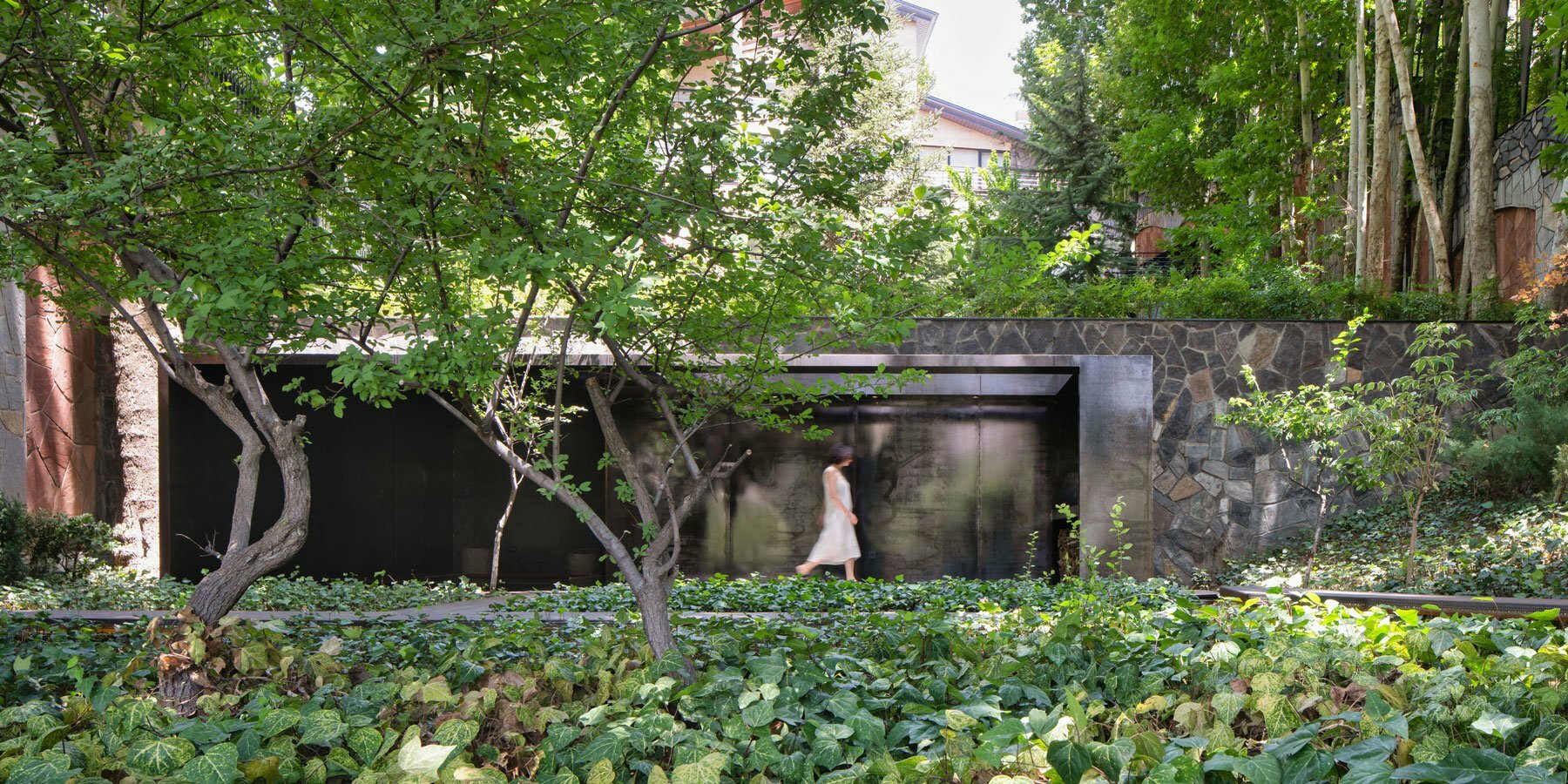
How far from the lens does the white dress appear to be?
34.6ft

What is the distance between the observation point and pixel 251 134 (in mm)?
3795

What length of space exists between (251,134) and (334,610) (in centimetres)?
493

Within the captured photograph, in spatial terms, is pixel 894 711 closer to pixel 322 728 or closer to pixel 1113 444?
pixel 322 728

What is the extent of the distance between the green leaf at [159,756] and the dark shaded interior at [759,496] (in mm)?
8063

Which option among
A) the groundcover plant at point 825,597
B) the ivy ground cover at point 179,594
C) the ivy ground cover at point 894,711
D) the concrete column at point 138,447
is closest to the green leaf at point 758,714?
the ivy ground cover at point 894,711

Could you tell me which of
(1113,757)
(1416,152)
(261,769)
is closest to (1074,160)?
(1416,152)

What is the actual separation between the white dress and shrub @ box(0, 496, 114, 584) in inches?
267

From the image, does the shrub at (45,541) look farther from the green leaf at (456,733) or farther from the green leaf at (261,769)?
the green leaf at (456,733)

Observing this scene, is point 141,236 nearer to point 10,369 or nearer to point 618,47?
point 618,47

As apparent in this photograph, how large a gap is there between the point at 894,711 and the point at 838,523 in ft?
23.9

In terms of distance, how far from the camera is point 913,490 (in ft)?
35.4

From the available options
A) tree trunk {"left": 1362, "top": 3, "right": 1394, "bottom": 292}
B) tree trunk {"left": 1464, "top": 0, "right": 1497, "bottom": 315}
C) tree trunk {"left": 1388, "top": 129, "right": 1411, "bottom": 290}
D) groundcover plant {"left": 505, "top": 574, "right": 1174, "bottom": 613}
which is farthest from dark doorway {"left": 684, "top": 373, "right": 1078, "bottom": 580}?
tree trunk {"left": 1388, "top": 129, "right": 1411, "bottom": 290}

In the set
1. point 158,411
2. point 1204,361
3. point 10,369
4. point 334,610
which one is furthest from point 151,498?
point 1204,361

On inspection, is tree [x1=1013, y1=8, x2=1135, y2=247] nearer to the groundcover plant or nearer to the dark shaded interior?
the dark shaded interior
